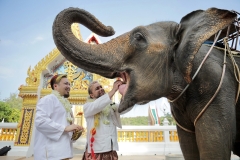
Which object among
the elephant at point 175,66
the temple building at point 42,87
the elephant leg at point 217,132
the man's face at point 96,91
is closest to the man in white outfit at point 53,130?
the man's face at point 96,91

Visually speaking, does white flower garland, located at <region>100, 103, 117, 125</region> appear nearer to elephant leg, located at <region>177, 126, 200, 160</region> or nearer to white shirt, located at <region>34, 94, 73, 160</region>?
white shirt, located at <region>34, 94, 73, 160</region>

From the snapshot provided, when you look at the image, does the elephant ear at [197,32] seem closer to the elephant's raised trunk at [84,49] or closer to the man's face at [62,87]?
the elephant's raised trunk at [84,49]

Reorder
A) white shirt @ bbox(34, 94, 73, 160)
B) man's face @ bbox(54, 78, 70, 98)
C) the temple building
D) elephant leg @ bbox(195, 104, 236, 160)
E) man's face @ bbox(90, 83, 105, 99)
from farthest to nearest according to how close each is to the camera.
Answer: the temple building, man's face @ bbox(90, 83, 105, 99), man's face @ bbox(54, 78, 70, 98), white shirt @ bbox(34, 94, 73, 160), elephant leg @ bbox(195, 104, 236, 160)

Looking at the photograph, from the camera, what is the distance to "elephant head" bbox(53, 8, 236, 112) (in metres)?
1.16

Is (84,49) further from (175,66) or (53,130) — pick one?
(53,130)

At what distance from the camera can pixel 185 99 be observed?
4.38 ft

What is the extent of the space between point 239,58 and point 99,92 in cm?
147

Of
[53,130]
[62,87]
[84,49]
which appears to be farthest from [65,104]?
[84,49]

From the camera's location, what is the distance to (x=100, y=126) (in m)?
2.31

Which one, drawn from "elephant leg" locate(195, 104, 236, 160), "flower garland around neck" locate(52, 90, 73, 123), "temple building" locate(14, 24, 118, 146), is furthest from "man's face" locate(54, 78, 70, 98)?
Answer: "temple building" locate(14, 24, 118, 146)

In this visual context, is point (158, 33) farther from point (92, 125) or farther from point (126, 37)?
point (92, 125)

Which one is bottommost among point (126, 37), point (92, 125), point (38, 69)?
point (92, 125)

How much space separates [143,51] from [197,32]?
13.1 inches

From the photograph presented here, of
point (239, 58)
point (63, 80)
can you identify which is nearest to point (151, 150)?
point (63, 80)
